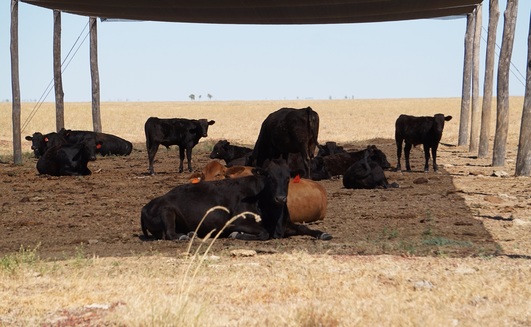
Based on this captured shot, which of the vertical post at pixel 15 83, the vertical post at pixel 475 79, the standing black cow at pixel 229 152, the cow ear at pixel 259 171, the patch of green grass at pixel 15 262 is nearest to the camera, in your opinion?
the patch of green grass at pixel 15 262

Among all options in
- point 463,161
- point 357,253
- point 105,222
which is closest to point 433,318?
point 357,253

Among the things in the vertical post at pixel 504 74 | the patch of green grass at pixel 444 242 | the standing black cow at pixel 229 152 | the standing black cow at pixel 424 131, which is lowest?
the standing black cow at pixel 229 152

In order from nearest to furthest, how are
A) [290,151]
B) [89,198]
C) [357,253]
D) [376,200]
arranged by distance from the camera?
1. [357,253]
2. [376,200]
3. [89,198]
4. [290,151]

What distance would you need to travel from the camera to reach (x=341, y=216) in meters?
13.1

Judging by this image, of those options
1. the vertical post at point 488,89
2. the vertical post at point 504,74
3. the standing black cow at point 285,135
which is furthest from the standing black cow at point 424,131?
the vertical post at point 488,89

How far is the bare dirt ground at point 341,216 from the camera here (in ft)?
32.8

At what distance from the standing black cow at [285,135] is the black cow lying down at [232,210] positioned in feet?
23.3

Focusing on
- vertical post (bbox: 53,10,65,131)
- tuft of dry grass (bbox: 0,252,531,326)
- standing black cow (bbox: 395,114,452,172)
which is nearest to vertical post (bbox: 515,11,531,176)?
standing black cow (bbox: 395,114,452,172)

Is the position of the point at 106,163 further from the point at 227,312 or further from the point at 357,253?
the point at 227,312

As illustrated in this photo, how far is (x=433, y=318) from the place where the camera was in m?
6.35

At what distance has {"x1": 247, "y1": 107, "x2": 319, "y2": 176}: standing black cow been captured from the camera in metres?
18.2

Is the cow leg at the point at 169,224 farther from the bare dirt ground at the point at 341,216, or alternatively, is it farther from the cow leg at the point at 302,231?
the cow leg at the point at 302,231

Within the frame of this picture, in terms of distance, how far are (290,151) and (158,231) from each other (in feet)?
26.3

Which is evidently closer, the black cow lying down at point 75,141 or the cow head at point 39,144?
the black cow lying down at point 75,141
